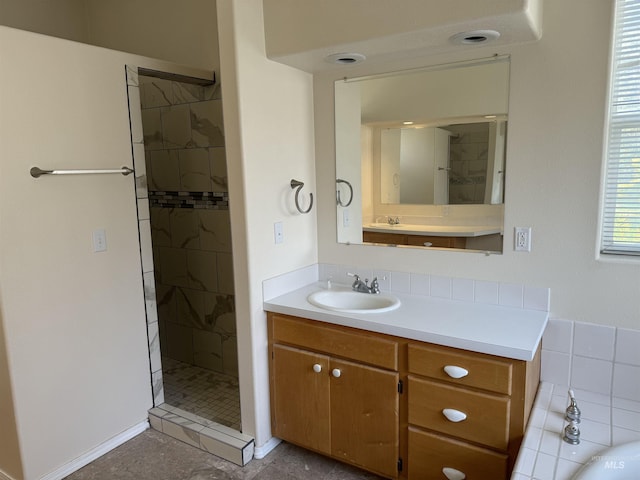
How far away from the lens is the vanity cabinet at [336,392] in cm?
206

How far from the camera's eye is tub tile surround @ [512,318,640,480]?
163cm

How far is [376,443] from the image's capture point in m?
2.11

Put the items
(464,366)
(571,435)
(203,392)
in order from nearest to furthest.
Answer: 1. (571,435)
2. (464,366)
3. (203,392)

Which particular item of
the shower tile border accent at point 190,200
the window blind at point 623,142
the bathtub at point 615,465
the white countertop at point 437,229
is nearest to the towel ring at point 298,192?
the white countertop at point 437,229

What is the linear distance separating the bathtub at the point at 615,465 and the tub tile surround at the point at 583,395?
0.12ft

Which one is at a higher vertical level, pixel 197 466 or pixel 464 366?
pixel 464 366

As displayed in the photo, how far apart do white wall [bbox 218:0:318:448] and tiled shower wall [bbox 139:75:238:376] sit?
2.38 feet

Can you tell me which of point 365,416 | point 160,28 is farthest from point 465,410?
point 160,28

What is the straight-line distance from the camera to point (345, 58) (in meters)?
2.26

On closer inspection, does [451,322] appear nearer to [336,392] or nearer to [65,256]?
[336,392]

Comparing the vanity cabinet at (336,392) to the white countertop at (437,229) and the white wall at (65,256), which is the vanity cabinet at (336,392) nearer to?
the white countertop at (437,229)

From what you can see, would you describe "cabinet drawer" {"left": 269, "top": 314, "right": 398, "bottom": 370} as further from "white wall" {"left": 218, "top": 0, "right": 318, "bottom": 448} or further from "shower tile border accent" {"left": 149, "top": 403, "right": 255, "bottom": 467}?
"shower tile border accent" {"left": 149, "top": 403, "right": 255, "bottom": 467}

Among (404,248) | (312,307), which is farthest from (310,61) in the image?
(312,307)

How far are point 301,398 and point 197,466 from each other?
0.64 metres
